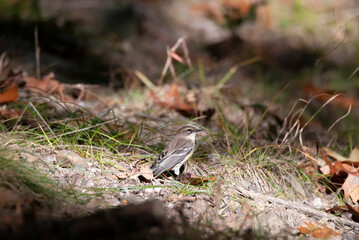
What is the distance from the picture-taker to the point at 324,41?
9.10m

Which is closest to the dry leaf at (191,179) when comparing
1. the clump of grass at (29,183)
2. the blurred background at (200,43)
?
the clump of grass at (29,183)

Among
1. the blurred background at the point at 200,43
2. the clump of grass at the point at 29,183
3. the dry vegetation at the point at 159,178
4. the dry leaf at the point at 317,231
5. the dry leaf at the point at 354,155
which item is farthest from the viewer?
the blurred background at the point at 200,43

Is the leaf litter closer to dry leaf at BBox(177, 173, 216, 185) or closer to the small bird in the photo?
dry leaf at BBox(177, 173, 216, 185)

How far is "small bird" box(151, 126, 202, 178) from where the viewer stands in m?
3.49

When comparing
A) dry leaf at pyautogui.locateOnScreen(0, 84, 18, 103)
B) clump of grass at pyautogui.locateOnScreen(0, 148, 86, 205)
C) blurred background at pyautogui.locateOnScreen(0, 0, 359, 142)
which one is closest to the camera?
clump of grass at pyautogui.locateOnScreen(0, 148, 86, 205)

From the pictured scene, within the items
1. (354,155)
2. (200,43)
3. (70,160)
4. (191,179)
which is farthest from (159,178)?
(200,43)

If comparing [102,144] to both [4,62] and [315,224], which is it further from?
[4,62]

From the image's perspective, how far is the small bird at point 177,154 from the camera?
137 inches

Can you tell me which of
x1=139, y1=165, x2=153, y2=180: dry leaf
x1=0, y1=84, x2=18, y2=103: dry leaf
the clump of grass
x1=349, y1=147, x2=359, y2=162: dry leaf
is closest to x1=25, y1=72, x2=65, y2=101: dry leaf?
x1=0, y1=84, x2=18, y2=103: dry leaf

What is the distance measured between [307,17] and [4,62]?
729 cm

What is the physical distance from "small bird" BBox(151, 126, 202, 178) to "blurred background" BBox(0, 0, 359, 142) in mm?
2101

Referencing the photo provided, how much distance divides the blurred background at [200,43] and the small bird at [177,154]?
2.10m

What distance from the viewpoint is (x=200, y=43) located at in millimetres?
8680

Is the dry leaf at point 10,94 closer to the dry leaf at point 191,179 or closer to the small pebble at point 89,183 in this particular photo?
the small pebble at point 89,183
